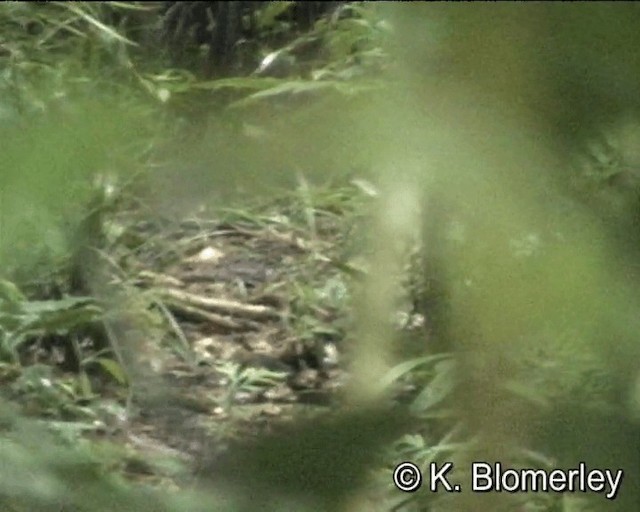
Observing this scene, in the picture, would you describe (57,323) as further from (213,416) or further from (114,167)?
(114,167)

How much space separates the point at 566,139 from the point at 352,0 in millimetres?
587

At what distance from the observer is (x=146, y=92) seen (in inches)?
14.8

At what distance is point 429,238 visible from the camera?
0.30 meters

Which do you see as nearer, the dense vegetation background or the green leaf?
the dense vegetation background

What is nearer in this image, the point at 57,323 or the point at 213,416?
the point at 213,416

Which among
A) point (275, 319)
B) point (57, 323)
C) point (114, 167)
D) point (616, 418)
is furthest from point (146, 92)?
point (275, 319)

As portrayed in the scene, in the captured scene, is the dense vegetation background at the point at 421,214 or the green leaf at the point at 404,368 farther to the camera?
the green leaf at the point at 404,368

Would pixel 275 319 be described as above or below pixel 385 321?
above

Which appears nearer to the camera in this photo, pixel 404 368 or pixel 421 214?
pixel 421 214

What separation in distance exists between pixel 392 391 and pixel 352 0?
1.72ft

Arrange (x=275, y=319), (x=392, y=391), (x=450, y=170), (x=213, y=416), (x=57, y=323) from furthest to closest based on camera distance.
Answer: (x=275, y=319) < (x=57, y=323) < (x=213, y=416) < (x=392, y=391) < (x=450, y=170)

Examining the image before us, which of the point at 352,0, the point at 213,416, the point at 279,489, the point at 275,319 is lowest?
the point at 279,489

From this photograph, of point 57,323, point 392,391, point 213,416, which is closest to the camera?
point 392,391

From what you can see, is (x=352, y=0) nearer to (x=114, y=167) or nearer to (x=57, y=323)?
(x=57, y=323)
